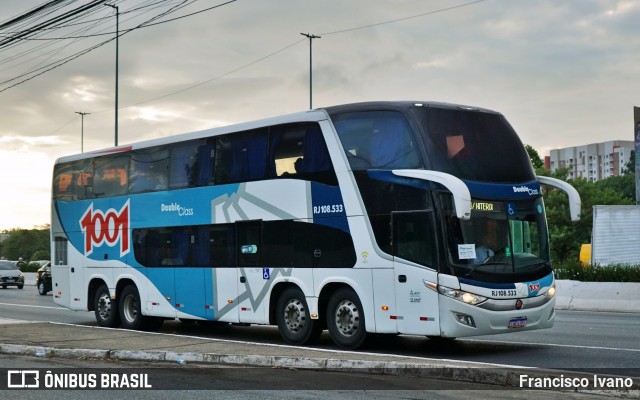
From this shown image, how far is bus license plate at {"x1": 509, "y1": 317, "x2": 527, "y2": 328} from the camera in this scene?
13.7m

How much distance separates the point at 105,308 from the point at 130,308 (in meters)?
0.88

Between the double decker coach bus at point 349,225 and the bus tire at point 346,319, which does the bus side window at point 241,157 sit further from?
the bus tire at point 346,319

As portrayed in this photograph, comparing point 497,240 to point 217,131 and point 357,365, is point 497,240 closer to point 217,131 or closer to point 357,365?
point 357,365

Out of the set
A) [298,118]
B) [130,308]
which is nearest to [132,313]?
[130,308]

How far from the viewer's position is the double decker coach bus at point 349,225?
13.6 metres

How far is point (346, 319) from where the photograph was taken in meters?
14.9

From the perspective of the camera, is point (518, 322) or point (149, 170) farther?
point (149, 170)

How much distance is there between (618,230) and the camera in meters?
33.1

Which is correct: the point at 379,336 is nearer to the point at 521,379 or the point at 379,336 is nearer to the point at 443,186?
the point at 443,186

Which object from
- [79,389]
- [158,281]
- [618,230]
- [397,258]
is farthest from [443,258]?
[618,230]

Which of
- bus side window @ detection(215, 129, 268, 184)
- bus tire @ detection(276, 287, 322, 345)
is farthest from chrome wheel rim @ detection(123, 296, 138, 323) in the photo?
bus tire @ detection(276, 287, 322, 345)

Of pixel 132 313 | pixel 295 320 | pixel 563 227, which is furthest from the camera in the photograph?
pixel 563 227

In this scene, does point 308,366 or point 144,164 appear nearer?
point 308,366

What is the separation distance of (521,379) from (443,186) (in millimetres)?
4022
